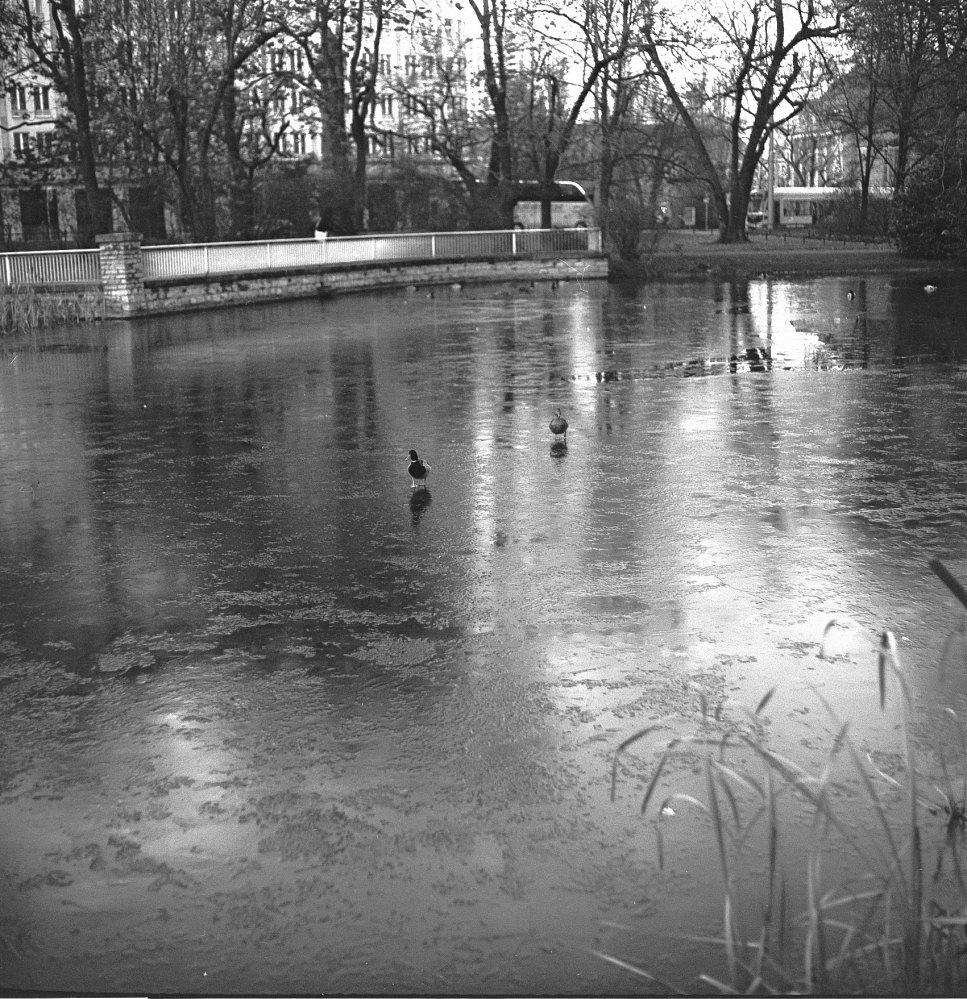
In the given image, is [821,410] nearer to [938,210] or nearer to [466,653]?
[466,653]

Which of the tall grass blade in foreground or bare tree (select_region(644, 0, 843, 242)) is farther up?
bare tree (select_region(644, 0, 843, 242))

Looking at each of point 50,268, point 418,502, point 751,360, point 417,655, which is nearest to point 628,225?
point 50,268

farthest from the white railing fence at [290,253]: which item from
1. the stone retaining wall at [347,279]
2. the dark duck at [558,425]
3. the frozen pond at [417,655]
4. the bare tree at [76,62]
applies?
the dark duck at [558,425]

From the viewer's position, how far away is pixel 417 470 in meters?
9.36

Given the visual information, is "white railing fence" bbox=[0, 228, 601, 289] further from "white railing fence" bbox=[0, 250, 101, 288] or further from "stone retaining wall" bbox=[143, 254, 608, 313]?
"stone retaining wall" bbox=[143, 254, 608, 313]

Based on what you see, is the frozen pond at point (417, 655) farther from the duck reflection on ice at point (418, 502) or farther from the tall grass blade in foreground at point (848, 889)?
the tall grass blade in foreground at point (848, 889)

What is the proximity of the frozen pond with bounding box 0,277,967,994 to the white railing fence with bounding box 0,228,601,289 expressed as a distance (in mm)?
15915

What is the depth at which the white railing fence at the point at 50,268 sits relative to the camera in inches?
1105

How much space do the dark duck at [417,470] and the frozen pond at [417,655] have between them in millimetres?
124

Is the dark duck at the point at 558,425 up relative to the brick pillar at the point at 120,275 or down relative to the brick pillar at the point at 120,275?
down

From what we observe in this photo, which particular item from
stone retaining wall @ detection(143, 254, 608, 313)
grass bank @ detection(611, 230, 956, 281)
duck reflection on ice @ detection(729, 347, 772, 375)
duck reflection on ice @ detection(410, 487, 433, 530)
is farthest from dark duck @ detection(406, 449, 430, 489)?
grass bank @ detection(611, 230, 956, 281)

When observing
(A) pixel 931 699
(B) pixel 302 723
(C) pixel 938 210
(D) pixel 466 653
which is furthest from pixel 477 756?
(C) pixel 938 210

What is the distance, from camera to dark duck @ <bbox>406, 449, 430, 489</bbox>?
368 inches

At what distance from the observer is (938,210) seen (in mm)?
40594
